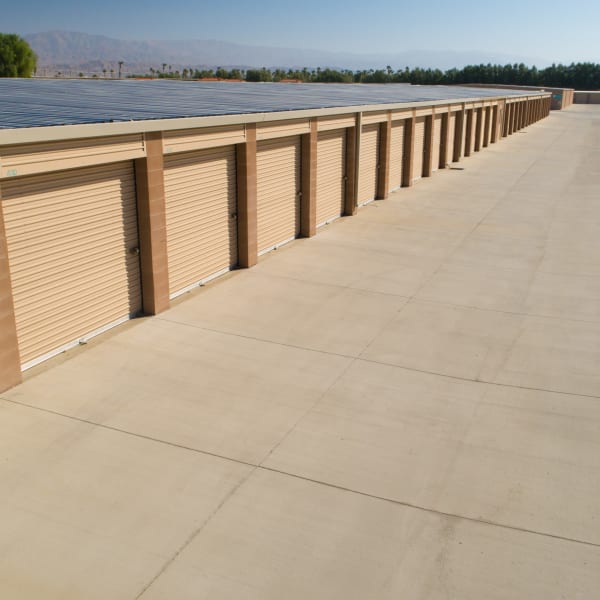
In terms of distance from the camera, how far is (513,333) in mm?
11414

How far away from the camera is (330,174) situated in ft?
65.1

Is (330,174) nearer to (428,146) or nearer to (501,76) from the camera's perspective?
(428,146)

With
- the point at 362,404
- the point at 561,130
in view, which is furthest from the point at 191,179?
the point at 561,130

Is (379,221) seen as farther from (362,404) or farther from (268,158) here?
(362,404)

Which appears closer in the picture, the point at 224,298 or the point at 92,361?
the point at 92,361

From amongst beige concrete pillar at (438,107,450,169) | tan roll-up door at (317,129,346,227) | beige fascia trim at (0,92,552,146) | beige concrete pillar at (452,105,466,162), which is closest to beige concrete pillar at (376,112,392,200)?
tan roll-up door at (317,129,346,227)

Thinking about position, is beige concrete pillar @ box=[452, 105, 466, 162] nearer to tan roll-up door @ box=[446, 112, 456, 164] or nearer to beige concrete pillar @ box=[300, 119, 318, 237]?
tan roll-up door @ box=[446, 112, 456, 164]

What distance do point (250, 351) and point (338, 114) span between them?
35.0 ft

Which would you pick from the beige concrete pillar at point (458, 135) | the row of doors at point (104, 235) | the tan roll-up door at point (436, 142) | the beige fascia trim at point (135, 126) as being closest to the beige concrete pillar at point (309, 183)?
the beige fascia trim at point (135, 126)

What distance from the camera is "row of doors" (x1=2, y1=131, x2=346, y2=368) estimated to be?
9.52 m

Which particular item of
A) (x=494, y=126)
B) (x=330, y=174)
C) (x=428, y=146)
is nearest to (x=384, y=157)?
(x=330, y=174)

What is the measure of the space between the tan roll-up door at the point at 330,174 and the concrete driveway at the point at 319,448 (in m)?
5.55

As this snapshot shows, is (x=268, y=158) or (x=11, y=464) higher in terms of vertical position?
(x=268, y=158)

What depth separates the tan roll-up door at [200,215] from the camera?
41.4 feet
